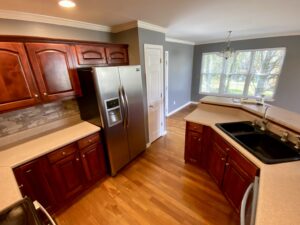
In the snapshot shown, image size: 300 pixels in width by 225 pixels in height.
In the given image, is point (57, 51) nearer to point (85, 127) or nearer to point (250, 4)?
point (85, 127)

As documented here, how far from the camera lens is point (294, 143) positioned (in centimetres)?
148

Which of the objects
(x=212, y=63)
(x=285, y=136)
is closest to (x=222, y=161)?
(x=285, y=136)

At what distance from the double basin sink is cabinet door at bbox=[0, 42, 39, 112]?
7.98 feet

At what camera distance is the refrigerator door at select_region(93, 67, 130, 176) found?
1.99m

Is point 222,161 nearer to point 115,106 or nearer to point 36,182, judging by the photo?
point 115,106

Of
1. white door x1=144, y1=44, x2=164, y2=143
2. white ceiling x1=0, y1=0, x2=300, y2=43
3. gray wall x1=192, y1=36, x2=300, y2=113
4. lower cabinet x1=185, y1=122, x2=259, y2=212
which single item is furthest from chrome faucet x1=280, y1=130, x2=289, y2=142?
gray wall x1=192, y1=36, x2=300, y2=113

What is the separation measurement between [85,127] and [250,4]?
280 centimetres

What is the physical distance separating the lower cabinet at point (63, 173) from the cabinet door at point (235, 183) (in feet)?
5.93

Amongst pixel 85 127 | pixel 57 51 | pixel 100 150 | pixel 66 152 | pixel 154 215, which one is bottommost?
pixel 154 215

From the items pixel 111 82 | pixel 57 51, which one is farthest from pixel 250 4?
pixel 57 51

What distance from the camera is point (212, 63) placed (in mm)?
5586

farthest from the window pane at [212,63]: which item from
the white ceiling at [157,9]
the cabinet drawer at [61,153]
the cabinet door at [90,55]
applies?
the cabinet drawer at [61,153]

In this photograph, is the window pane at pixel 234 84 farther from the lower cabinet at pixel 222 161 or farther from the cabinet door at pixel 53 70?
the cabinet door at pixel 53 70

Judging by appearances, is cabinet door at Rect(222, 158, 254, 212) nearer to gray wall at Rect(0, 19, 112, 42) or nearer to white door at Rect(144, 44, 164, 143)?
white door at Rect(144, 44, 164, 143)
